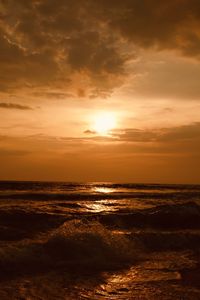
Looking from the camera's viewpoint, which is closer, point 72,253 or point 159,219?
point 72,253

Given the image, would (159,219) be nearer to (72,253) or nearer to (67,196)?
(72,253)

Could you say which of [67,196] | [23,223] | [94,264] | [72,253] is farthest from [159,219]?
[67,196]

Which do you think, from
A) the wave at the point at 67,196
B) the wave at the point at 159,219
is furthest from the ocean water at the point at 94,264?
the wave at the point at 67,196

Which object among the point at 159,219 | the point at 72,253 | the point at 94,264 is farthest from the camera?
the point at 159,219

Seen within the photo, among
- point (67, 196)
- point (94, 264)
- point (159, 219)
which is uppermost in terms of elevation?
point (67, 196)

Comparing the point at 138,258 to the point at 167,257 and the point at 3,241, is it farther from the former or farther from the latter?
the point at 3,241

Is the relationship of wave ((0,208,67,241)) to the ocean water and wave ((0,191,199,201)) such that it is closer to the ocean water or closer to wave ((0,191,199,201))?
the ocean water

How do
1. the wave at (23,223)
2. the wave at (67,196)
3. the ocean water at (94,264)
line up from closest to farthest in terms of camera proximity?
1. the ocean water at (94,264)
2. the wave at (23,223)
3. the wave at (67,196)

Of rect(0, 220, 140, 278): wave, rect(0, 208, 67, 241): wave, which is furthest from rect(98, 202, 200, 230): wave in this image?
rect(0, 220, 140, 278): wave

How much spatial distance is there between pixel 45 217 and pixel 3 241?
6259 mm

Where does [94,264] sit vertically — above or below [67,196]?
below

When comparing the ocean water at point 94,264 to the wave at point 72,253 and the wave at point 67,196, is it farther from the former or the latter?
the wave at point 67,196

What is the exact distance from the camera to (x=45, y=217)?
17.8 meters

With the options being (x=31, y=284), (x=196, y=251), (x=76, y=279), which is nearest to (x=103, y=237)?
(x=196, y=251)
